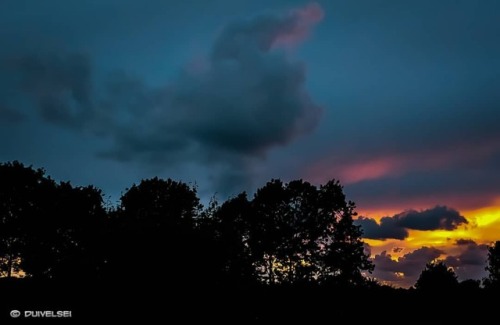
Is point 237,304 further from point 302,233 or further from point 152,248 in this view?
point 302,233

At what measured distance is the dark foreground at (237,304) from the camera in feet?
91.5

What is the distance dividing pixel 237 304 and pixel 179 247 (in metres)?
6.84

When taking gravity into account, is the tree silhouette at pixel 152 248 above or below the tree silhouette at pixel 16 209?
below

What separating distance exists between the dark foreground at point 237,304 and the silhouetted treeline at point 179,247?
0.11 metres

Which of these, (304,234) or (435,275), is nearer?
(304,234)

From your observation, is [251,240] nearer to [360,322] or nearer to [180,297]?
[360,322]

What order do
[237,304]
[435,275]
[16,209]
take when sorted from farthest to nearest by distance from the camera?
[435,275]
[16,209]
[237,304]

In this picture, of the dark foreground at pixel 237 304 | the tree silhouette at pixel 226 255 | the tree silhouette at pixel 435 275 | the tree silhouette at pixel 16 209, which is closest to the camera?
the dark foreground at pixel 237 304

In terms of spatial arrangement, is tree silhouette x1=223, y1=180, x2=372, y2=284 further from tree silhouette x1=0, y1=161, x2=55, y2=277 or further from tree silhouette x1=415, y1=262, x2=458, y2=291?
tree silhouette x1=415, y1=262, x2=458, y2=291

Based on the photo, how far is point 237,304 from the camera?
105ft

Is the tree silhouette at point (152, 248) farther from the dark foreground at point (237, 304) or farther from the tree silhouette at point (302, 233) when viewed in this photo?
the tree silhouette at point (302, 233)

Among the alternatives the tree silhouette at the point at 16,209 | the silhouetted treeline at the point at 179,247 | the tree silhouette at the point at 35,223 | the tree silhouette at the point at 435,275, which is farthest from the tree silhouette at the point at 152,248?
the tree silhouette at the point at 435,275

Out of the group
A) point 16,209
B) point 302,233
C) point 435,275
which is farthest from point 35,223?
point 435,275

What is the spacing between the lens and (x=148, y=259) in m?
28.6
